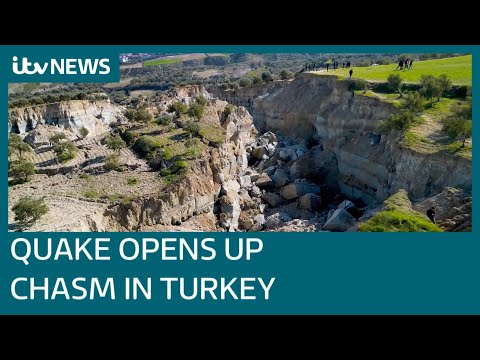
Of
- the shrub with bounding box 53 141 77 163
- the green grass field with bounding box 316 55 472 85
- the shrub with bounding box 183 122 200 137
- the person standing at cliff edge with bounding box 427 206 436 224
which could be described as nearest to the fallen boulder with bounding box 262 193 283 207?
the shrub with bounding box 183 122 200 137

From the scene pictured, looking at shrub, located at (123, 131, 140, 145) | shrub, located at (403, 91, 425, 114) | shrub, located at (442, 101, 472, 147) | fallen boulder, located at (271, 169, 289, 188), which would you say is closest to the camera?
shrub, located at (442, 101, 472, 147)

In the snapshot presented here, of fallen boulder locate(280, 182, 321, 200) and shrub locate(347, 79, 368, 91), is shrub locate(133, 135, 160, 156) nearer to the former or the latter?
fallen boulder locate(280, 182, 321, 200)

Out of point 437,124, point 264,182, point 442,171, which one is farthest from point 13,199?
point 437,124

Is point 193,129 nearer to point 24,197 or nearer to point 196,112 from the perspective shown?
point 196,112

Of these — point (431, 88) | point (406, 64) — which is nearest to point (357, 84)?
point (406, 64)

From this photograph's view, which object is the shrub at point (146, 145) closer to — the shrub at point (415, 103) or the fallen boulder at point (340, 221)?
the fallen boulder at point (340, 221)

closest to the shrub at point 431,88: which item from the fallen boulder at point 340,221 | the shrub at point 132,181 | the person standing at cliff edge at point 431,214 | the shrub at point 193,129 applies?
the fallen boulder at point 340,221

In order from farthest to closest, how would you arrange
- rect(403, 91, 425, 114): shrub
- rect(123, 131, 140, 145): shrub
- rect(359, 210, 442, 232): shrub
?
rect(123, 131, 140, 145): shrub < rect(403, 91, 425, 114): shrub < rect(359, 210, 442, 232): shrub

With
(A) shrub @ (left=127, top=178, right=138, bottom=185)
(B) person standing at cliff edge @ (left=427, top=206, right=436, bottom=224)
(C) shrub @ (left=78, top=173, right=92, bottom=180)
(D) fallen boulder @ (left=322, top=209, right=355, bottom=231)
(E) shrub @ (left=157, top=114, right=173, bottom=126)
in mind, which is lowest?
(D) fallen boulder @ (left=322, top=209, right=355, bottom=231)

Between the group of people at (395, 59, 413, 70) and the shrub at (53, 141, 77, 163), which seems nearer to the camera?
the shrub at (53, 141, 77, 163)
